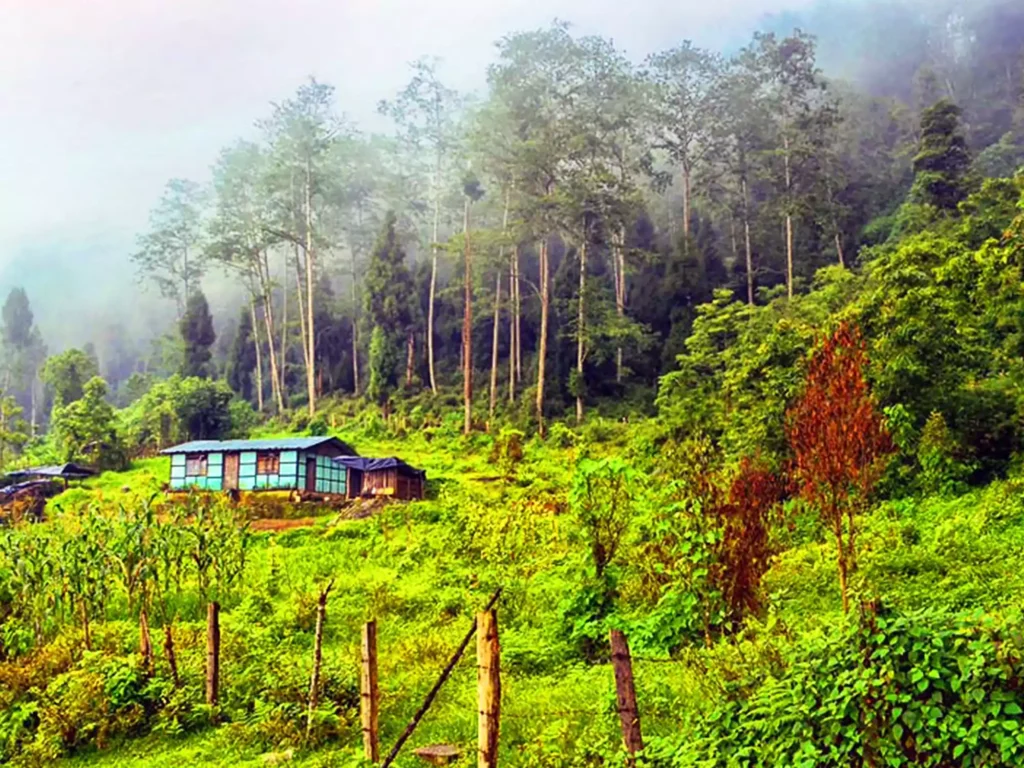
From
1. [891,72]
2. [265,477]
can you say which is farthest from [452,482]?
[891,72]

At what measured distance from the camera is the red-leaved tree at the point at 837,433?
7.75m

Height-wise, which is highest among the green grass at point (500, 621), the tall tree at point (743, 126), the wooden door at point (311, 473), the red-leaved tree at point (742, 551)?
the tall tree at point (743, 126)

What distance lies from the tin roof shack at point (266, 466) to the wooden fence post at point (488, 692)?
21.8 m

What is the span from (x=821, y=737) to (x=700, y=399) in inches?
680

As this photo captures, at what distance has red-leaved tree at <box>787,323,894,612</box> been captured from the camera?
25.4ft

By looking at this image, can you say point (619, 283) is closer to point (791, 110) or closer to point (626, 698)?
point (791, 110)

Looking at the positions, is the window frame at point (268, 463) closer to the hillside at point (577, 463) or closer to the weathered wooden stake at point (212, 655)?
the hillside at point (577, 463)

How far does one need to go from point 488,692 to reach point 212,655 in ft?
14.1

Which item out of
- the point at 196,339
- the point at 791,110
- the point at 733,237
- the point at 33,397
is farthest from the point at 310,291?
the point at 33,397

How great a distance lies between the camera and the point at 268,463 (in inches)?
1083

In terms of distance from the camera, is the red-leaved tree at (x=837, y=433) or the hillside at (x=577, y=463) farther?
the red-leaved tree at (x=837, y=433)

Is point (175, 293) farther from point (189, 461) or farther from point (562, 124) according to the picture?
point (562, 124)

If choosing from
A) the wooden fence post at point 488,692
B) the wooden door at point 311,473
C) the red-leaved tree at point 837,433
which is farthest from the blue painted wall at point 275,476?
the wooden fence post at point 488,692

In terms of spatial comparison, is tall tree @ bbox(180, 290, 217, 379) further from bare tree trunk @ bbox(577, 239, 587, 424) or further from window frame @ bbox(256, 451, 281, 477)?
bare tree trunk @ bbox(577, 239, 587, 424)
